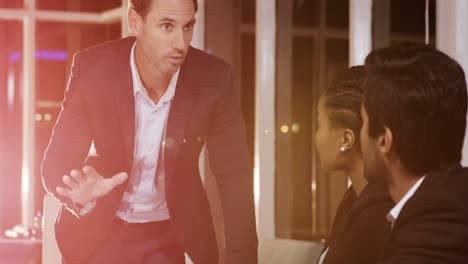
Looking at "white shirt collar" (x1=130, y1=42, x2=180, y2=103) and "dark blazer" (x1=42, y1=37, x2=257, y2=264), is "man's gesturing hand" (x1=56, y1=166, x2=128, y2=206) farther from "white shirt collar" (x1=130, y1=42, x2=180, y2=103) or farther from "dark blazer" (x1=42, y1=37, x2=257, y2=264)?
"white shirt collar" (x1=130, y1=42, x2=180, y2=103)

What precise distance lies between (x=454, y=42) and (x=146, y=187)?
61.9 inches

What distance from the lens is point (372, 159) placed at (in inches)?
57.4

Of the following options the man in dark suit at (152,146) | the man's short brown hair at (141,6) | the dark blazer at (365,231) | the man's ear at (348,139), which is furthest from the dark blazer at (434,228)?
the man's short brown hair at (141,6)

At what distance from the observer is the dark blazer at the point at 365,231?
5.51 ft

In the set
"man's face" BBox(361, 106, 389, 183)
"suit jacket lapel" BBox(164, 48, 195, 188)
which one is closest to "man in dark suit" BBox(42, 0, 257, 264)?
"suit jacket lapel" BBox(164, 48, 195, 188)

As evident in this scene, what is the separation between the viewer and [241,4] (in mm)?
3967

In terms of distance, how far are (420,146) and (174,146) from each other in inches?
59.9

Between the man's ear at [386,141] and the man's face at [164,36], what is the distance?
5.06ft

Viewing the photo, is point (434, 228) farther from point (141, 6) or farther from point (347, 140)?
point (141, 6)

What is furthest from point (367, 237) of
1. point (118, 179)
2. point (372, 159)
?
point (118, 179)

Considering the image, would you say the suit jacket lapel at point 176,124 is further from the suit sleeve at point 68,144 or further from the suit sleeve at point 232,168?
the suit sleeve at point 68,144

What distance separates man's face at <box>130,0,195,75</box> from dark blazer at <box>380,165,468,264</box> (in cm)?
172

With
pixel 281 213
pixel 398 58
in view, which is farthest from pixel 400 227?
pixel 281 213

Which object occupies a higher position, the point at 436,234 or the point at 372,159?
the point at 372,159
